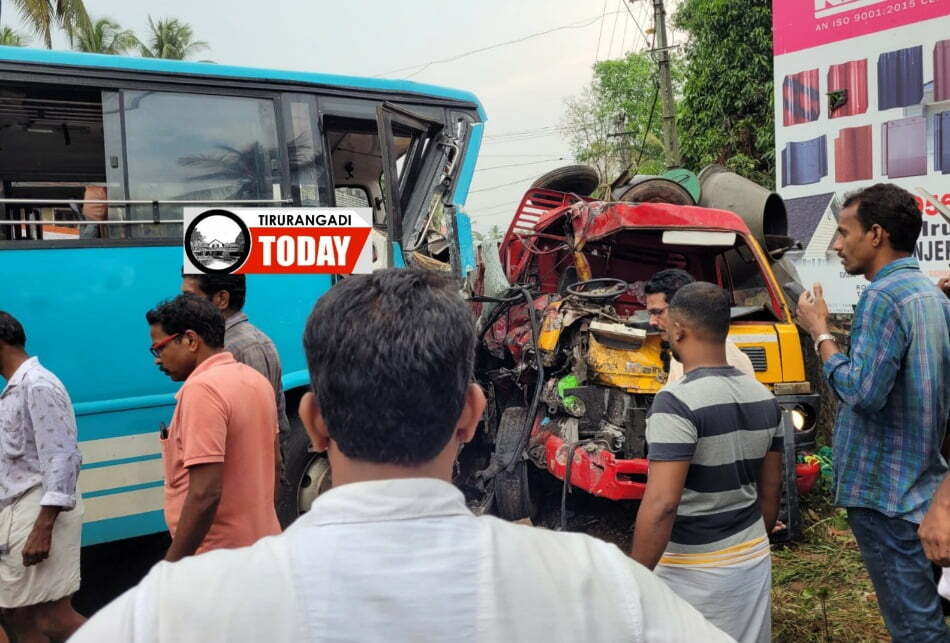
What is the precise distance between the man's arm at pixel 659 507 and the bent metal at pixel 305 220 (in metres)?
3.16

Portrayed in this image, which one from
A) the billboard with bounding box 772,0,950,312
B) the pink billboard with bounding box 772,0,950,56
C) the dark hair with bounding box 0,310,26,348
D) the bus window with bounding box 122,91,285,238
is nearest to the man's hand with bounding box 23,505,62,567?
the dark hair with bounding box 0,310,26,348

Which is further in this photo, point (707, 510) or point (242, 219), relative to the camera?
point (242, 219)

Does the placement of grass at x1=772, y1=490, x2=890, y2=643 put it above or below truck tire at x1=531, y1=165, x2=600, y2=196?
below

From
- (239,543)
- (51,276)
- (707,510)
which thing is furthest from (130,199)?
(707,510)

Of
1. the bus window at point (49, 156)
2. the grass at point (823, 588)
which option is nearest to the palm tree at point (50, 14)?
the bus window at point (49, 156)

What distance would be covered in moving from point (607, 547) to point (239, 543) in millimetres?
1947

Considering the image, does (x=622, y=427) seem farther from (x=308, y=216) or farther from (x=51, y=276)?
(x=51, y=276)

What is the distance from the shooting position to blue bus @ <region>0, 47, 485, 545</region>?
4133mm

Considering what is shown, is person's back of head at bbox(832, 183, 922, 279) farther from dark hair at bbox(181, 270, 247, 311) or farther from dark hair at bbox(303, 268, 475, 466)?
dark hair at bbox(181, 270, 247, 311)

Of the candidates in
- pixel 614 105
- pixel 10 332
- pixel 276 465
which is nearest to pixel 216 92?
pixel 10 332

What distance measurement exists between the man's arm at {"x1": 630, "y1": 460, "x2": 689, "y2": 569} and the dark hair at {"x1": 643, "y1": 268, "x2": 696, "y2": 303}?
5.29ft

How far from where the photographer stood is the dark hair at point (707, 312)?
236cm

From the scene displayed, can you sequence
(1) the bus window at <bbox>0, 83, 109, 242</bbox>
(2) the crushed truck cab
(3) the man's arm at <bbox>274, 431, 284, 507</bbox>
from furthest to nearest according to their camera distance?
(2) the crushed truck cab < (1) the bus window at <bbox>0, 83, 109, 242</bbox> < (3) the man's arm at <bbox>274, 431, 284, 507</bbox>

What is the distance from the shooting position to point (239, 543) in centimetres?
255
